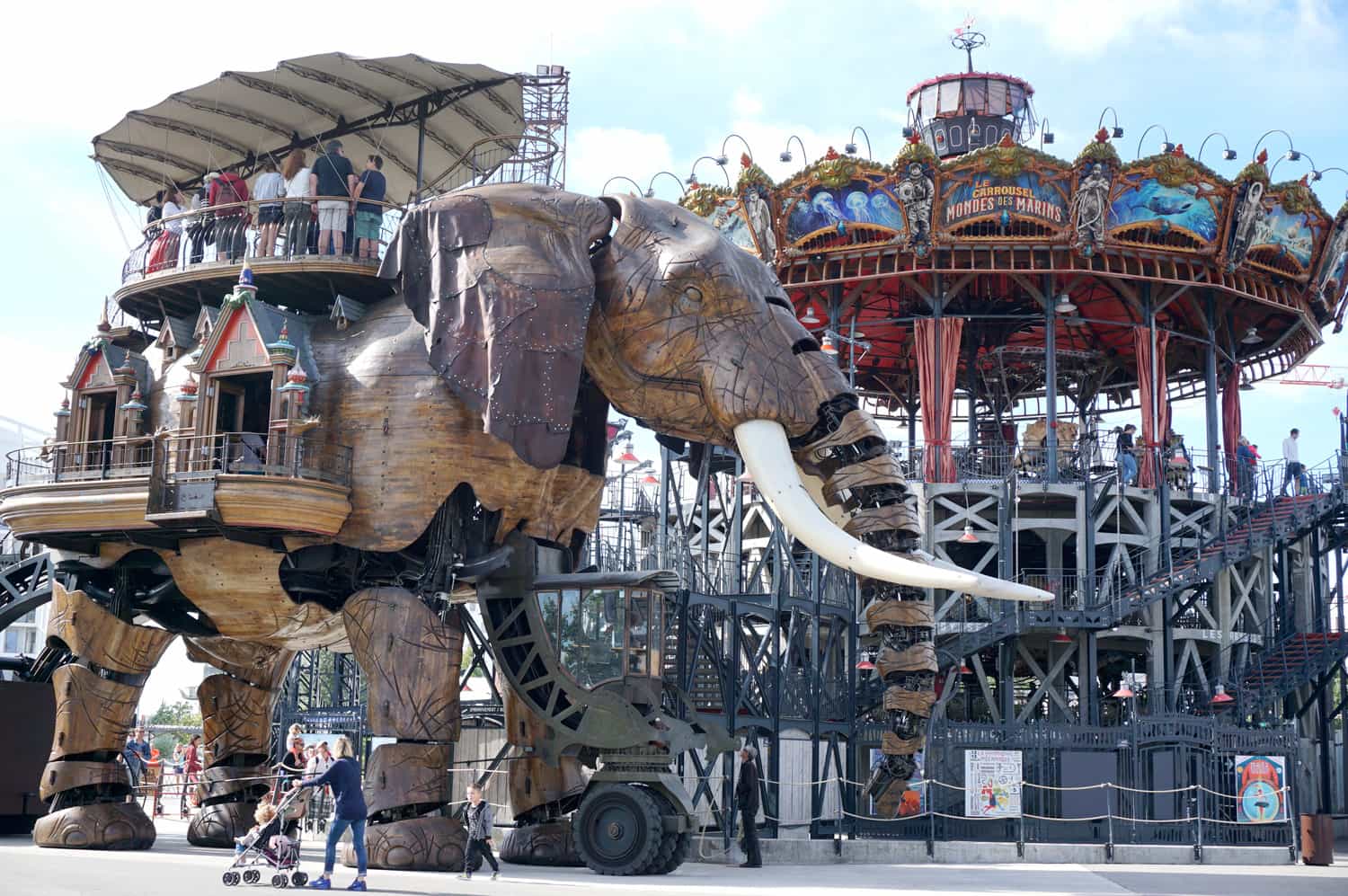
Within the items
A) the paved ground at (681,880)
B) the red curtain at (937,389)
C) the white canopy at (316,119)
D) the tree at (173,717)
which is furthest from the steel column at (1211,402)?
the tree at (173,717)

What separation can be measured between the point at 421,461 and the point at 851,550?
4212mm

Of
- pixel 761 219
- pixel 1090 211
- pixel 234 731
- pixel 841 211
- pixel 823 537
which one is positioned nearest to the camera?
→ pixel 823 537

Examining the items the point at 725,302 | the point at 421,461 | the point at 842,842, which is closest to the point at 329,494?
the point at 421,461

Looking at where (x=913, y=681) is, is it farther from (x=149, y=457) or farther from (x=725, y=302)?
(x=149, y=457)

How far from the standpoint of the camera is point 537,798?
17.6 meters

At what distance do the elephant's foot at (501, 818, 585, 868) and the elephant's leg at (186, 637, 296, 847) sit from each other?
3.25 m

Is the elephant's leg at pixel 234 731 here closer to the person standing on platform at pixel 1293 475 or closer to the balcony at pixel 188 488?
the balcony at pixel 188 488

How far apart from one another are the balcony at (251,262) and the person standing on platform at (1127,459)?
80.3ft

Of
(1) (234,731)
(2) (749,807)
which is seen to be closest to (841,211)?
(2) (749,807)

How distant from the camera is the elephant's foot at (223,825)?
1881cm

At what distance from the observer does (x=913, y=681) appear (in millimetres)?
15008

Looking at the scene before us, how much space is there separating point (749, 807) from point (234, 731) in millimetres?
5957

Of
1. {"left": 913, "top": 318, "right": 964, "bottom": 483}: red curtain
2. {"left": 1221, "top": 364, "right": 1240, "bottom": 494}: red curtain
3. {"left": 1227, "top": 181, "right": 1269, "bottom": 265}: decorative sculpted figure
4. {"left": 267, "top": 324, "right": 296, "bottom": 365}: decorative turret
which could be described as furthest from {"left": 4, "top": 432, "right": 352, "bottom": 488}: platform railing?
{"left": 1221, "top": 364, "right": 1240, "bottom": 494}: red curtain

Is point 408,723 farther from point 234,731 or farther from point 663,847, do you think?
point 234,731
